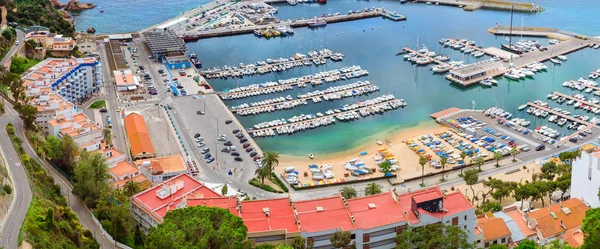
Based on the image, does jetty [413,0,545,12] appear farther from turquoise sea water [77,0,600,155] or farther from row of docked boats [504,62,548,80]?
row of docked boats [504,62,548,80]

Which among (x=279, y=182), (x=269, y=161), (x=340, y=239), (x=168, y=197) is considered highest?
(x=340, y=239)

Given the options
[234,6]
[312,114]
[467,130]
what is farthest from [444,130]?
[234,6]

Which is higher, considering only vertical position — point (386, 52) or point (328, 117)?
point (386, 52)

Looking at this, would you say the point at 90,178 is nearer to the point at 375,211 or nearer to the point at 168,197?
the point at 168,197

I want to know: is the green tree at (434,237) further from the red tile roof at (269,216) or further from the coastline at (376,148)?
the coastline at (376,148)

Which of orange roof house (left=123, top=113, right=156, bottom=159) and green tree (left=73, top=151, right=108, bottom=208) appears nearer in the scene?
green tree (left=73, top=151, right=108, bottom=208)

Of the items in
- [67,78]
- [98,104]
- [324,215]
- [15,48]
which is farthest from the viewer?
[15,48]

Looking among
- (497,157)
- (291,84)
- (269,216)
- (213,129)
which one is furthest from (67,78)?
(497,157)

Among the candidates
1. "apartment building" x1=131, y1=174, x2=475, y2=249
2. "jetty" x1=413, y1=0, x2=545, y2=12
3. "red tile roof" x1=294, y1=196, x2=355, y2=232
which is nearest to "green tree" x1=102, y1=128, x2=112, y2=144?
"apartment building" x1=131, y1=174, x2=475, y2=249
